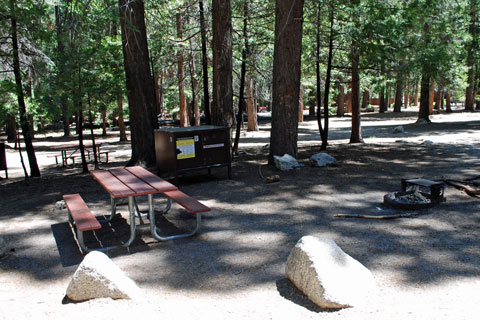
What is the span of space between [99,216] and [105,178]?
94 cm

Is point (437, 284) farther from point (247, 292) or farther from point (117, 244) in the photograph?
point (117, 244)

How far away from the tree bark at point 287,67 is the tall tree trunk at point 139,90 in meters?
3.31

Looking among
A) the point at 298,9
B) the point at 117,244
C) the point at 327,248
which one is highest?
the point at 298,9

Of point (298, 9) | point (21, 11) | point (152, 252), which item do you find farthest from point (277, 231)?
point (21, 11)

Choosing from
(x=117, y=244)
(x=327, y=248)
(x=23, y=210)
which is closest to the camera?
(x=327, y=248)

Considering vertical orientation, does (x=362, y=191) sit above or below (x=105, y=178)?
below

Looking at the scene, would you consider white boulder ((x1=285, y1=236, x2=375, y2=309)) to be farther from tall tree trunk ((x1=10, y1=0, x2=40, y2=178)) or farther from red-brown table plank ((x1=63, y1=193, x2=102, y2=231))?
tall tree trunk ((x1=10, y1=0, x2=40, y2=178))

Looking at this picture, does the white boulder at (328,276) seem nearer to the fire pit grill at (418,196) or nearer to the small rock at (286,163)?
the fire pit grill at (418,196)

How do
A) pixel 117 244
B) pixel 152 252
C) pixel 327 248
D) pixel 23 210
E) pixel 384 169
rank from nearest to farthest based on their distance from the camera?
→ pixel 327 248, pixel 152 252, pixel 117 244, pixel 23 210, pixel 384 169

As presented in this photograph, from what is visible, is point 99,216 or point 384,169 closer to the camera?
point 99,216

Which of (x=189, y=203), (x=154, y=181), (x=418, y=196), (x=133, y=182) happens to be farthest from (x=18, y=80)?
(x=418, y=196)

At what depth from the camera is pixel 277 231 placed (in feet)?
17.4

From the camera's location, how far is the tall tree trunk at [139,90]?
1046 centimetres

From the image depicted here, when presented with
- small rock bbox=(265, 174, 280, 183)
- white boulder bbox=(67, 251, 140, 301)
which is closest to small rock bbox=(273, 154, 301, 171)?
small rock bbox=(265, 174, 280, 183)
